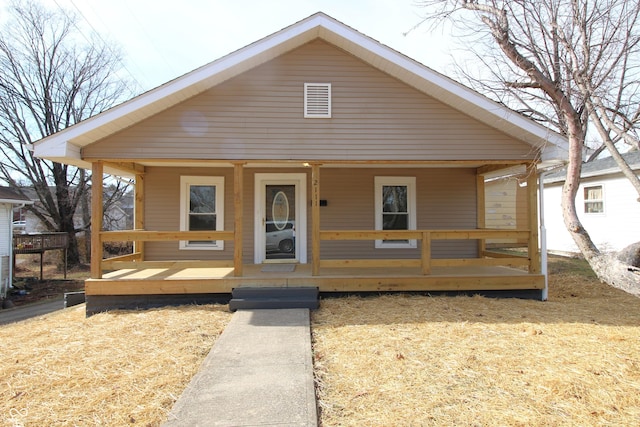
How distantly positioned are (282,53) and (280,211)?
3440 millimetres

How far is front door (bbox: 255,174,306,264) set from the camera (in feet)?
29.1

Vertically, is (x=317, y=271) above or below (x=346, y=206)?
below

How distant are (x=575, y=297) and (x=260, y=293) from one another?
6.30 metres

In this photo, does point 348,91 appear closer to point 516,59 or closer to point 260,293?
point 516,59

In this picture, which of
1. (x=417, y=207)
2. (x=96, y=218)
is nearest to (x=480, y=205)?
(x=417, y=207)

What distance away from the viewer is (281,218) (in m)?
8.93

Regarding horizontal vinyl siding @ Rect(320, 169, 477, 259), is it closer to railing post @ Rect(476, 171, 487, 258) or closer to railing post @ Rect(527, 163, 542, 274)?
railing post @ Rect(476, 171, 487, 258)

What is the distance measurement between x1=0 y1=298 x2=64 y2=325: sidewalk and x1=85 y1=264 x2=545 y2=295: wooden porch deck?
5703 millimetres

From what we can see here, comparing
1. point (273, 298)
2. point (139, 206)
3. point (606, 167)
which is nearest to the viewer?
point (273, 298)

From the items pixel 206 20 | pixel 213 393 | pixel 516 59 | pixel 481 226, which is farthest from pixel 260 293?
pixel 206 20

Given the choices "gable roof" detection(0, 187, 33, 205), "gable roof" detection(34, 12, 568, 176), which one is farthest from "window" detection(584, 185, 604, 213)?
"gable roof" detection(0, 187, 33, 205)

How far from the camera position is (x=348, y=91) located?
7.14 meters

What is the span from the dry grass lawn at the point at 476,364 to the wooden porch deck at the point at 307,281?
1.46 ft

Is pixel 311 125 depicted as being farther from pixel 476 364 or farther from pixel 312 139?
pixel 476 364
